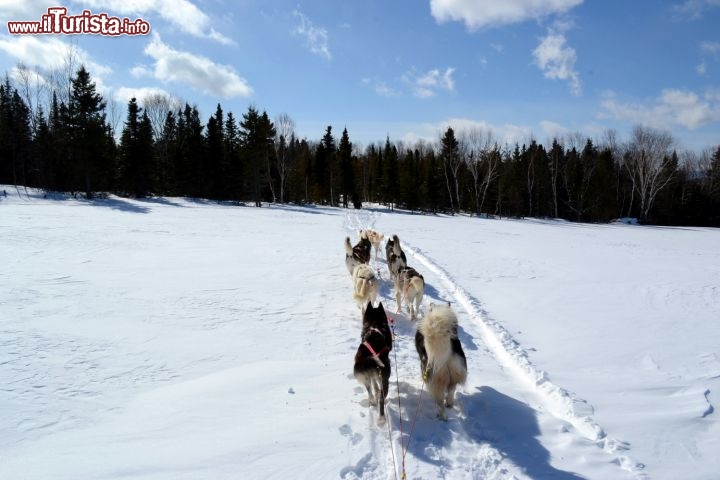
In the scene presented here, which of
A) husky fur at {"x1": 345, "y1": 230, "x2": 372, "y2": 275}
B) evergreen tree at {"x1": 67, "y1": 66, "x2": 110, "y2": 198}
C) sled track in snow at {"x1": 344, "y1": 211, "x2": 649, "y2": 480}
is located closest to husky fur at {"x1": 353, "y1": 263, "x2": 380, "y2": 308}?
sled track in snow at {"x1": 344, "y1": 211, "x2": 649, "y2": 480}

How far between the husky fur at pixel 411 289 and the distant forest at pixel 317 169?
108ft

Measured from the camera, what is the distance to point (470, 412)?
14.4ft

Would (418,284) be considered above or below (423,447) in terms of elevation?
above

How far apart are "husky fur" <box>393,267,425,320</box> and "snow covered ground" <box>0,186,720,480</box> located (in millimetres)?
463

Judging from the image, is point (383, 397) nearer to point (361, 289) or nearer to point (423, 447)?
point (423, 447)

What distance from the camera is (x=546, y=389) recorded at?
199 inches

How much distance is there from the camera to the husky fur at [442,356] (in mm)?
4086

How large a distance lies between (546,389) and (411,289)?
9.88 feet

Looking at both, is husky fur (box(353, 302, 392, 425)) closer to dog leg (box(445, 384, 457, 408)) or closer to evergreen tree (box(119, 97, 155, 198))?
dog leg (box(445, 384, 457, 408))

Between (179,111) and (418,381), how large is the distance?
56060mm

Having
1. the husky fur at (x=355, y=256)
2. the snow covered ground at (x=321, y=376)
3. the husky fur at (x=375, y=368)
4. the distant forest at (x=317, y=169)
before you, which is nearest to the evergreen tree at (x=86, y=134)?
the distant forest at (x=317, y=169)

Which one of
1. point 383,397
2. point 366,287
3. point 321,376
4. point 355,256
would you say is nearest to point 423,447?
point 383,397

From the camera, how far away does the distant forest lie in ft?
110

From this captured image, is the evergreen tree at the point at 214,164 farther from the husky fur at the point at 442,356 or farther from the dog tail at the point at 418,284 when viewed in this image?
the husky fur at the point at 442,356
